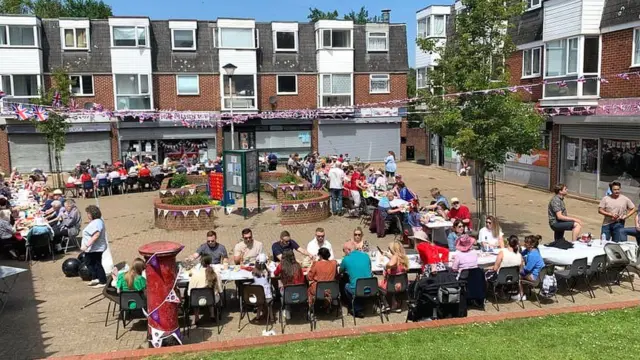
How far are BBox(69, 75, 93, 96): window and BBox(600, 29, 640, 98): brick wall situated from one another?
2744cm

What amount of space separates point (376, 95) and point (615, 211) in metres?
26.7

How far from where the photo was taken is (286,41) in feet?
118

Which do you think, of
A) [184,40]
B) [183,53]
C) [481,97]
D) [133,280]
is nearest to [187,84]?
[183,53]

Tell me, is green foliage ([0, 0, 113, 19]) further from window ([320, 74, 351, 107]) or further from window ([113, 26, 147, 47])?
window ([320, 74, 351, 107])

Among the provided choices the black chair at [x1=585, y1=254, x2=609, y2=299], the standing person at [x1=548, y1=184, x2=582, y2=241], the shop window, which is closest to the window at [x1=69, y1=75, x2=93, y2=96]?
the shop window

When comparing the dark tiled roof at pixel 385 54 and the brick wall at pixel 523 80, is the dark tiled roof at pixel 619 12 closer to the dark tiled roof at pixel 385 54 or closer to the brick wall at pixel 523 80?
the brick wall at pixel 523 80

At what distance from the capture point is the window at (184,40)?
34.2 meters

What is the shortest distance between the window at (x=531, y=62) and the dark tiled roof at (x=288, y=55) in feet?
51.6

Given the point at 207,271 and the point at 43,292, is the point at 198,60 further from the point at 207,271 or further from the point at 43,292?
the point at 207,271

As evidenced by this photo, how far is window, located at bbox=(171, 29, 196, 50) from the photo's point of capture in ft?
112

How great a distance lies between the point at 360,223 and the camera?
655 inches

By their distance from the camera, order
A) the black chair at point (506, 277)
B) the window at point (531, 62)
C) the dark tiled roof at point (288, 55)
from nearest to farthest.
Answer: the black chair at point (506, 277)
the window at point (531, 62)
the dark tiled roof at point (288, 55)

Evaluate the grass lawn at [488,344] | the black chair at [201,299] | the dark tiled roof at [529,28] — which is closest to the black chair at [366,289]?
the grass lawn at [488,344]

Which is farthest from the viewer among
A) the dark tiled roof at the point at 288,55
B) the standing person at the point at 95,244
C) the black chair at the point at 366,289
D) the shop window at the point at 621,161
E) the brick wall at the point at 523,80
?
the dark tiled roof at the point at 288,55
